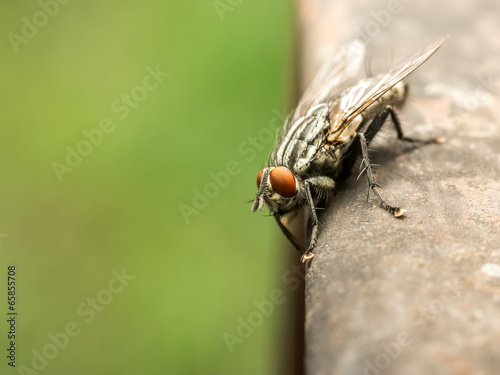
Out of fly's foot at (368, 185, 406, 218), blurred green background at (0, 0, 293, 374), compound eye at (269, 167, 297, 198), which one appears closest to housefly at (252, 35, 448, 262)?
compound eye at (269, 167, 297, 198)

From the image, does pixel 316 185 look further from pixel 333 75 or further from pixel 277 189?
pixel 333 75

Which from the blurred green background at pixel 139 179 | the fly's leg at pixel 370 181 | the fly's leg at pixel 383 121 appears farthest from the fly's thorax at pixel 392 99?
the blurred green background at pixel 139 179

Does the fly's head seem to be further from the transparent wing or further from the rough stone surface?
the transparent wing

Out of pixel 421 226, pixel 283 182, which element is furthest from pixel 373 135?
pixel 421 226

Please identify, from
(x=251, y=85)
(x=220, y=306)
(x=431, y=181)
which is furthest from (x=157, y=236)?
(x=431, y=181)

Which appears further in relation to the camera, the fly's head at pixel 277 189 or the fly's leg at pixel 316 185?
the fly's head at pixel 277 189

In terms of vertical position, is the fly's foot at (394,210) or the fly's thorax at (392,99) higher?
the fly's foot at (394,210)

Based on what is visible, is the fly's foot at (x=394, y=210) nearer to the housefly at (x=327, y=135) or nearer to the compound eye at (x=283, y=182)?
the housefly at (x=327, y=135)
